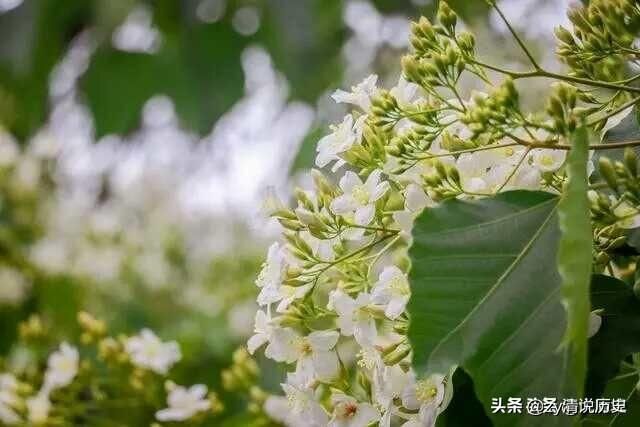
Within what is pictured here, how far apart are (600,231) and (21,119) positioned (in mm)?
1685

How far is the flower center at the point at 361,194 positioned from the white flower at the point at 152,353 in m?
0.39

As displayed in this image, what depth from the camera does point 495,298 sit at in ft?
1.63

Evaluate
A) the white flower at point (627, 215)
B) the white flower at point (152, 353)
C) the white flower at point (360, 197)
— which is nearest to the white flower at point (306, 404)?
the white flower at point (360, 197)

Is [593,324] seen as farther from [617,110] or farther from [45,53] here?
[45,53]

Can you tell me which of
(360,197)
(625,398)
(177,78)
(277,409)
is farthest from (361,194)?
(177,78)

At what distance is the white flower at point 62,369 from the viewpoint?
0.95 metres

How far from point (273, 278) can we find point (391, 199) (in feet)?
0.34

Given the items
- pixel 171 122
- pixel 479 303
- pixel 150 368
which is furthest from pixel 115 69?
pixel 479 303

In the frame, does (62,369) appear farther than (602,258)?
Yes

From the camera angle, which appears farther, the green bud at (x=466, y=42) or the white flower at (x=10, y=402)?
the white flower at (x=10, y=402)

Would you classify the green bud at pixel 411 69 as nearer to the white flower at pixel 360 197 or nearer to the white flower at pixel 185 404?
the white flower at pixel 360 197

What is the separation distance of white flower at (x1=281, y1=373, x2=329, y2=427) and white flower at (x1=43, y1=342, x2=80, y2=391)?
1.37ft

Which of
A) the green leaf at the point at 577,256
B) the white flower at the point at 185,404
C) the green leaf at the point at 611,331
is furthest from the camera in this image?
the white flower at the point at 185,404

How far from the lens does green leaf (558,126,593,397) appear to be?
1.36ft
